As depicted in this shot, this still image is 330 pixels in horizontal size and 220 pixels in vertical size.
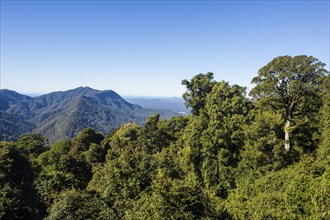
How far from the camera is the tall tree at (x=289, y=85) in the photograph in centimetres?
2309

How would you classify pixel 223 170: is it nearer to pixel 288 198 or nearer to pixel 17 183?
pixel 288 198

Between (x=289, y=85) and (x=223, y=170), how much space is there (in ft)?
32.0

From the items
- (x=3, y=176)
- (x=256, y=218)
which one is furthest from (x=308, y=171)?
(x=3, y=176)

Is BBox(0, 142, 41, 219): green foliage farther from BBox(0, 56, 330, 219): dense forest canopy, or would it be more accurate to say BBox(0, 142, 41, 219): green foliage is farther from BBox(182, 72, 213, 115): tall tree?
BBox(182, 72, 213, 115): tall tree

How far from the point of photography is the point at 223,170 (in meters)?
26.2

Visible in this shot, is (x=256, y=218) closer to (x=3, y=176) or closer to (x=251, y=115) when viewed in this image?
(x=251, y=115)

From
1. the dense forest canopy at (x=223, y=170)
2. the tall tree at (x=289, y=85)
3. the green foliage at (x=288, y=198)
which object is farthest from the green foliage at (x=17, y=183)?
the tall tree at (x=289, y=85)

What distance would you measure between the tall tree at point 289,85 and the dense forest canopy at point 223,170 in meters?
0.08

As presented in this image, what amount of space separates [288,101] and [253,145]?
17.3ft

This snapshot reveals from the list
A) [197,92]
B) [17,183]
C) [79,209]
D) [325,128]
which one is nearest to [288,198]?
[79,209]

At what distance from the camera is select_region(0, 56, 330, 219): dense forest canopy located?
11.5 metres

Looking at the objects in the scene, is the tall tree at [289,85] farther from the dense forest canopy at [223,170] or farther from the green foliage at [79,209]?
the green foliage at [79,209]

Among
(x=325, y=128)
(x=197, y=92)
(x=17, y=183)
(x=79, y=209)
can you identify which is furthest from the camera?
(x=197, y=92)

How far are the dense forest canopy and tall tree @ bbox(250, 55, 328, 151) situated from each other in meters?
0.08
